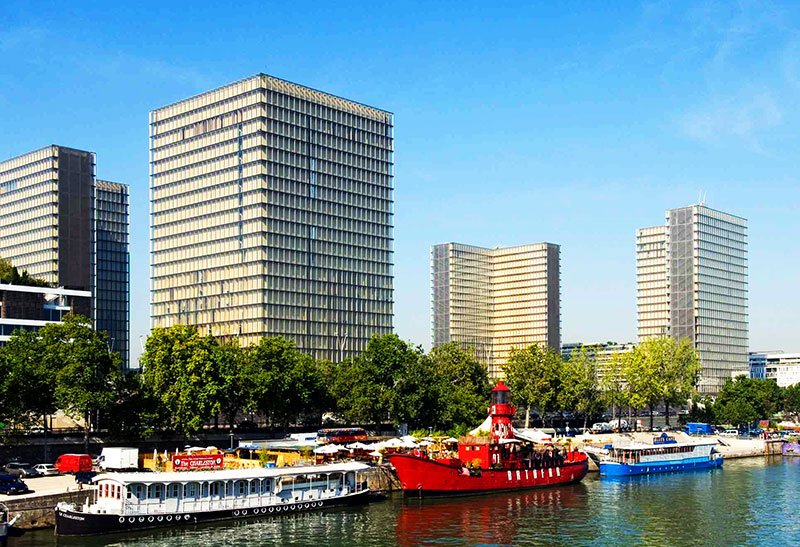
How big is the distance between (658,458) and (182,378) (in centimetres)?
7427

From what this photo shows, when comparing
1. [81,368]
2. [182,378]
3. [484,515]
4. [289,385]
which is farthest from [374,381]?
[484,515]

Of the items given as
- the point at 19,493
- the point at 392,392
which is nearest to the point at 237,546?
the point at 19,493

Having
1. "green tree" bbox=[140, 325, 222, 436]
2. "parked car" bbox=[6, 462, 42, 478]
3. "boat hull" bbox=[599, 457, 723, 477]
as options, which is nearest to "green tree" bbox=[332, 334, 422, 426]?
"green tree" bbox=[140, 325, 222, 436]

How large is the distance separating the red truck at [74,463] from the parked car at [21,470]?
2803mm

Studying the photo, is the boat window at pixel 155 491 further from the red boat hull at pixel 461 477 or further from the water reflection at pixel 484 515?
the red boat hull at pixel 461 477

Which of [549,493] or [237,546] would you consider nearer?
[237,546]

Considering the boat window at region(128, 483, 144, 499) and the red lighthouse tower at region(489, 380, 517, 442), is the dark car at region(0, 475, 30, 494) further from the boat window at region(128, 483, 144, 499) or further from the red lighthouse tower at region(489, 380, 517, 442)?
the red lighthouse tower at region(489, 380, 517, 442)

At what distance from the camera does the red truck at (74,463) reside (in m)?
112

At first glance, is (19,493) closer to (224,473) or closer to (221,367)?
(224,473)

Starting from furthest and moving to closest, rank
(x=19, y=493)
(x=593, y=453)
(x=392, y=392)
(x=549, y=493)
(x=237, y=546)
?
(x=392, y=392)
(x=593, y=453)
(x=549, y=493)
(x=19, y=493)
(x=237, y=546)

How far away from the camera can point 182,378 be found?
450 ft

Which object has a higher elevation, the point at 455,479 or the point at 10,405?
the point at 10,405

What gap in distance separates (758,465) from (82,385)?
114337 millimetres

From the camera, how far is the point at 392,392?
167125mm
